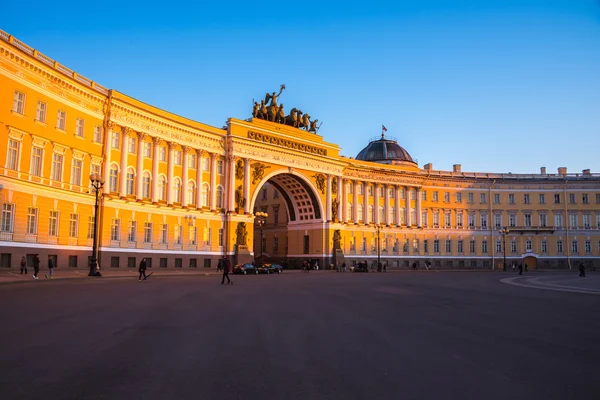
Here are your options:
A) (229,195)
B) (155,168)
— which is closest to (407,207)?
(229,195)

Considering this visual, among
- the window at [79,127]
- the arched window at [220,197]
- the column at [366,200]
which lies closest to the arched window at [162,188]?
the arched window at [220,197]

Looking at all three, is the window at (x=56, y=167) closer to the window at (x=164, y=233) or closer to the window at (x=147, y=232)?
the window at (x=147, y=232)

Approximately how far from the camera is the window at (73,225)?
43.9 meters

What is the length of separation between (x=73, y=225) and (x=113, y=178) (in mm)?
→ 7464

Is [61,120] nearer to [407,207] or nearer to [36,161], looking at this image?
[36,161]

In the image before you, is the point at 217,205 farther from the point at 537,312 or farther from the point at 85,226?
the point at 537,312

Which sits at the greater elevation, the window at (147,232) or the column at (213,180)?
the column at (213,180)

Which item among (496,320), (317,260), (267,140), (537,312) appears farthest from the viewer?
(317,260)

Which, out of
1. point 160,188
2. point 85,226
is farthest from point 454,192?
point 85,226

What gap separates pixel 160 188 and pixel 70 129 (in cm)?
1361

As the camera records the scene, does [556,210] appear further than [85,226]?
Yes

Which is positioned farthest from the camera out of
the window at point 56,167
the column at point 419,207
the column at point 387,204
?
the column at point 419,207

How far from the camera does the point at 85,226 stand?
150ft

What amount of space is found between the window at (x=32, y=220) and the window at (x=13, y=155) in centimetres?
351
